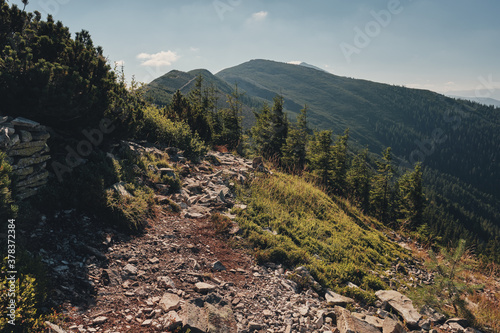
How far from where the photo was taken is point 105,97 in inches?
377

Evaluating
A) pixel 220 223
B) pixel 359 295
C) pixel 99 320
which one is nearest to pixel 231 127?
pixel 220 223

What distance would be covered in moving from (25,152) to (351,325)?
28.8 feet

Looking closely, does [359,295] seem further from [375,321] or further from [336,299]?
[375,321]

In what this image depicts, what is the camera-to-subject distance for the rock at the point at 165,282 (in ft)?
19.2

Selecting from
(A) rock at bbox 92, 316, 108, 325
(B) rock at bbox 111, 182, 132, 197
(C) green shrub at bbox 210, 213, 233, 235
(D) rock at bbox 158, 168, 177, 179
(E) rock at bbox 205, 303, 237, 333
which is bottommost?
(E) rock at bbox 205, 303, 237, 333

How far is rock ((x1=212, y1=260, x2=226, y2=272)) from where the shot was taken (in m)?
7.05

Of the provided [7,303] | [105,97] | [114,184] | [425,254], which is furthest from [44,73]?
[425,254]

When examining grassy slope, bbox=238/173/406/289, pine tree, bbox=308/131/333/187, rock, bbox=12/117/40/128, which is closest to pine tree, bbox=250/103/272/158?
pine tree, bbox=308/131/333/187

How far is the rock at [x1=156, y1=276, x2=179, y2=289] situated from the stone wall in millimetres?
3833

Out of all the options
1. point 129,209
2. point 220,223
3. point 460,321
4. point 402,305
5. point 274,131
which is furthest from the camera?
point 274,131

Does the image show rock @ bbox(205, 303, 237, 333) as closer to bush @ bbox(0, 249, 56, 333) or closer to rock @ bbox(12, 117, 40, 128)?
bush @ bbox(0, 249, 56, 333)

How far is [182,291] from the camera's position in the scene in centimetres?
573

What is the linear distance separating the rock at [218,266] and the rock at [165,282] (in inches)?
53.5

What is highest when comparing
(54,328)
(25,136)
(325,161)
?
(25,136)
